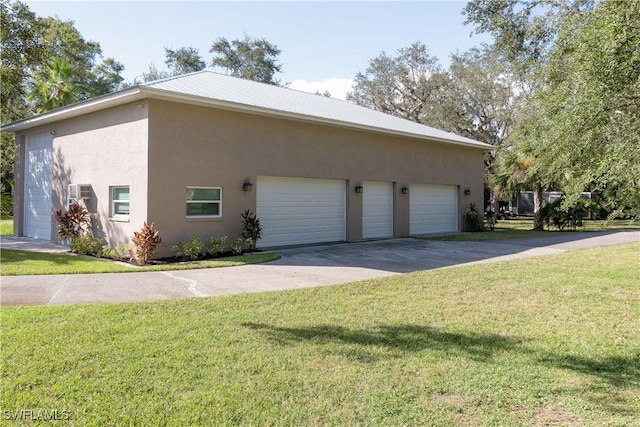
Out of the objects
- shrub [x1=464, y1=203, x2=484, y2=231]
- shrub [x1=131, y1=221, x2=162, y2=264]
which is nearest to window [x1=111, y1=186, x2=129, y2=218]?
shrub [x1=131, y1=221, x2=162, y2=264]

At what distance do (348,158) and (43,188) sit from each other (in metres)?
10.1

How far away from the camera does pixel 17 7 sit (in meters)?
14.7

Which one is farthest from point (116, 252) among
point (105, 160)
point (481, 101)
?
point (481, 101)

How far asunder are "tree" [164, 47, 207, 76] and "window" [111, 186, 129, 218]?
106 ft

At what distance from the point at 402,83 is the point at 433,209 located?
21908mm

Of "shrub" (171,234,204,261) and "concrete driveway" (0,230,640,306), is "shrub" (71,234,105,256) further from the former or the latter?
"concrete driveway" (0,230,640,306)

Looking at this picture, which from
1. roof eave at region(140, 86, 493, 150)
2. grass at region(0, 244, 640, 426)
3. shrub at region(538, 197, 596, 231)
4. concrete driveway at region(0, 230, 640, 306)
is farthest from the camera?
shrub at region(538, 197, 596, 231)

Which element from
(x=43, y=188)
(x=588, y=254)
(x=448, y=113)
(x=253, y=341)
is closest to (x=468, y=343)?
(x=253, y=341)

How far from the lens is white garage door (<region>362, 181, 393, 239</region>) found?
53.2ft

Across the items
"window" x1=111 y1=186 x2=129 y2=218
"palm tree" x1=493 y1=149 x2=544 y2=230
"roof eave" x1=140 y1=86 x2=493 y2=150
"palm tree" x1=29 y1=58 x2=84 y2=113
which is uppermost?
"palm tree" x1=29 y1=58 x2=84 y2=113

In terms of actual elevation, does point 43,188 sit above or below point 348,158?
below

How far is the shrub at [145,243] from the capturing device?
1011cm

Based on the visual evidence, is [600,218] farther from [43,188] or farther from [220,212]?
[43,188]

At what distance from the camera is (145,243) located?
1012 centimetres
